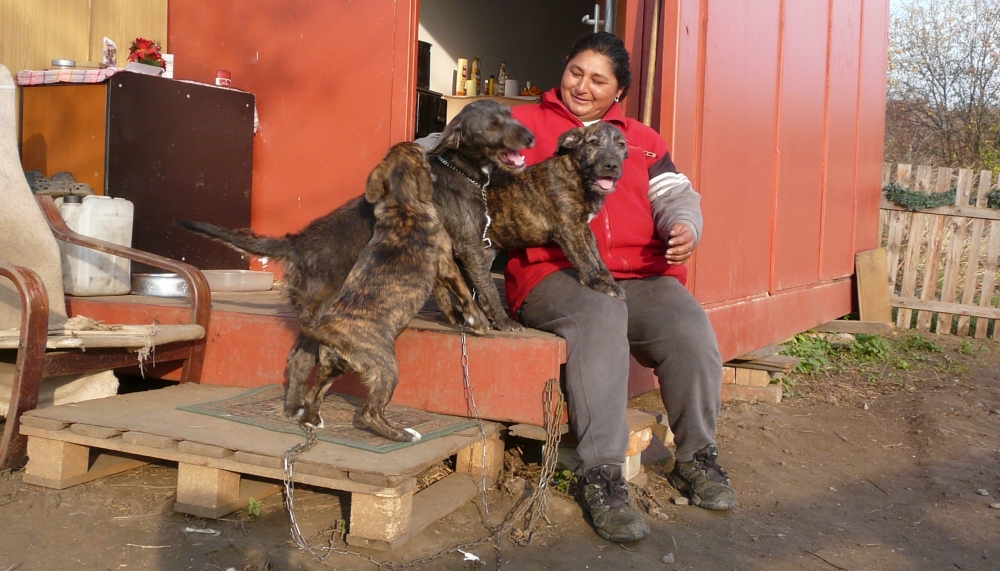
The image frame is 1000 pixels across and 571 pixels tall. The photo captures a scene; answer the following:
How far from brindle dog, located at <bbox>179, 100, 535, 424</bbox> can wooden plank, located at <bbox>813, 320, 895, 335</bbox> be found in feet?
19.0

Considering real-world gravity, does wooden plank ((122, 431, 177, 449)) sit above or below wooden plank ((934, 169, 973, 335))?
below

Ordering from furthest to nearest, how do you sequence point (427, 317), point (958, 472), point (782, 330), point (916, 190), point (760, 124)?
1. point (916, 190)
2. point (782, 330)
3. point (760, 124)
4. point (958, 472)
5. point (427, 317)

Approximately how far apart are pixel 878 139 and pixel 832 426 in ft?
18.7

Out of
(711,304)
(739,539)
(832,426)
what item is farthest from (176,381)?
(832,426)

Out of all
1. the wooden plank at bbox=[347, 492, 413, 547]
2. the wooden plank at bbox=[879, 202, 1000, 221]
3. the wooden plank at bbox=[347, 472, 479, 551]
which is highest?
the wooden plank at bbox=[879, 202, 1000, 221]

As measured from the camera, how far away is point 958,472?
4438 millimetres

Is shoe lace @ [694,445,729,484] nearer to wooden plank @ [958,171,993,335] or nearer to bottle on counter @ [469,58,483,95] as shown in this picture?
bottle on counter @ [469,58,483,95]

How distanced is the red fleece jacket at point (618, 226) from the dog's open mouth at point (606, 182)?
0.22 meters

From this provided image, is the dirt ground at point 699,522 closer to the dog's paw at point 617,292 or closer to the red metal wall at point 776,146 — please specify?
the dog's paw at point 617,292

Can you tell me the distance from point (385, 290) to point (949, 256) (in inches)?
320

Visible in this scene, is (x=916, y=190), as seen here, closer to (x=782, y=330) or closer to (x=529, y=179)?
(x=782, y=330)

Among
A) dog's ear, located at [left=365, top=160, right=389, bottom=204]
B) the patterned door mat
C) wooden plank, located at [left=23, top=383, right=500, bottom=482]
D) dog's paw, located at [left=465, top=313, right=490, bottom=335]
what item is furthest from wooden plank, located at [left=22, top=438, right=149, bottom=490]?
dog's paw, located at [left=465, top=313, right=490, bottom=335]

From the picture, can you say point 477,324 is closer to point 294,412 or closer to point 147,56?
point 294,412

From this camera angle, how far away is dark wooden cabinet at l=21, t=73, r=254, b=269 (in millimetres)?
4984
